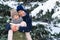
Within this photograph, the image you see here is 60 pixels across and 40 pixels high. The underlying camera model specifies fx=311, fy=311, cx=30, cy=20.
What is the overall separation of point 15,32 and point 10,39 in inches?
5.8

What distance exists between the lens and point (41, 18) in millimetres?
8430

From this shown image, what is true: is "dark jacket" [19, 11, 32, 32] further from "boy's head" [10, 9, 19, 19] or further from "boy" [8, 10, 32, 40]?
"boy's head" [10, 9, 19, 19]

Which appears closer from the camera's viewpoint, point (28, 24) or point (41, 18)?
point (28, 24)

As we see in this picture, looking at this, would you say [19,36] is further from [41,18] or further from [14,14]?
[41,18]

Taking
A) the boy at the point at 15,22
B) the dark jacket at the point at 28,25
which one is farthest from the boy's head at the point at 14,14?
the dark jacket at the point at 28,25

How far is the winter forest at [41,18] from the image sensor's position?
7.23 meters

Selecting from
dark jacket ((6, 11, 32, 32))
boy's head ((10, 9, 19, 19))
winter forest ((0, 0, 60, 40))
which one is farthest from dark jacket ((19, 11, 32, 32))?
winter forest ((0, 0, 60, 40))

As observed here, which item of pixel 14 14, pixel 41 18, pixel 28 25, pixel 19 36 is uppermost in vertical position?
pixel 41 18

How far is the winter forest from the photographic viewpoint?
7230mm

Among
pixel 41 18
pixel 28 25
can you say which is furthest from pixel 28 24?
pixel 41 18

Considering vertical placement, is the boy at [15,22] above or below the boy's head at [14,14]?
below

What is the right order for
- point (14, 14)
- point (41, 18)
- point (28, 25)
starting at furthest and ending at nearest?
point (41, 18) → point (28, 25) → point (14, 14)

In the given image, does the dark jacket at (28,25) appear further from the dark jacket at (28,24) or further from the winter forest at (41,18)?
the winter forest at (41,18)

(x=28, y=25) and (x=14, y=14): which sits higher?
(x=14, y=14)
